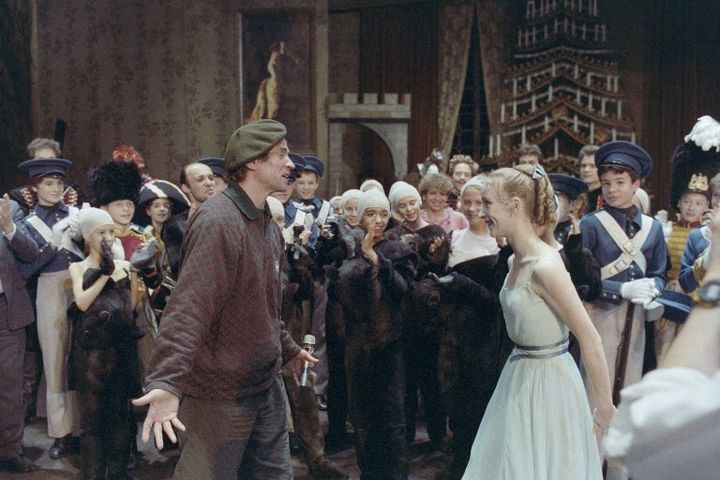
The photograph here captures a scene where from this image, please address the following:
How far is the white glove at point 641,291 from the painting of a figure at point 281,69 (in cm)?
912

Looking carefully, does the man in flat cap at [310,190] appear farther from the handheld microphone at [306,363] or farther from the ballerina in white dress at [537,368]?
the ballerina in white dress at [537,368]

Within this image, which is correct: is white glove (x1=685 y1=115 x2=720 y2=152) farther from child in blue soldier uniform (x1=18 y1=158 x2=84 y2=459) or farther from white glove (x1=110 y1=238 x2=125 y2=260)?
child in blue soldier uniform (x1=18 y1=158 x2=84 y2=459)

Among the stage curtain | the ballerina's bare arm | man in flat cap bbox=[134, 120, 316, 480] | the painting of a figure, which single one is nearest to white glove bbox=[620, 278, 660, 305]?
the ballerina's bare arm

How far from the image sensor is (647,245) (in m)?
4.57

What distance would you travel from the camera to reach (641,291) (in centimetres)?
432

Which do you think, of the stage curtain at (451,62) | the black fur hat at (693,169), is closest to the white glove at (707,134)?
the black fur hat at (693,169)

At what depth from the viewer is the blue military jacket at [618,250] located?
4.51 metres

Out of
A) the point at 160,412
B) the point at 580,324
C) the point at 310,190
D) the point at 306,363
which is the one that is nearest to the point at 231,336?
the point at 160,412

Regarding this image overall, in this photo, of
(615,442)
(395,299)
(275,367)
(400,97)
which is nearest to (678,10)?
(400,97)

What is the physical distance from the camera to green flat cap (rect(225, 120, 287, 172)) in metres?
3.04

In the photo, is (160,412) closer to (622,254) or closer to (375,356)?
(375,356)

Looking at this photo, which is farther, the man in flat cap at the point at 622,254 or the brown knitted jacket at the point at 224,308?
the man in flat cap at the point at 622,254

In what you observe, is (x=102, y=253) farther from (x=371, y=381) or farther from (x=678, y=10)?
(x=678, y=10)

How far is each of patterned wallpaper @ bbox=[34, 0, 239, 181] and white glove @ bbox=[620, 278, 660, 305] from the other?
9.68m
